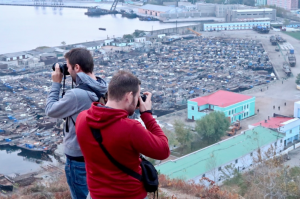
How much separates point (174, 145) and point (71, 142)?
2838 millimetres

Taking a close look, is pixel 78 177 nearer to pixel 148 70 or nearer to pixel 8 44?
pixel 148 70

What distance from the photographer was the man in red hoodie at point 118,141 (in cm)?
47

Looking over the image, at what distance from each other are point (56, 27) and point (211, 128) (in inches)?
438

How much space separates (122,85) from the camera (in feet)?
1.60

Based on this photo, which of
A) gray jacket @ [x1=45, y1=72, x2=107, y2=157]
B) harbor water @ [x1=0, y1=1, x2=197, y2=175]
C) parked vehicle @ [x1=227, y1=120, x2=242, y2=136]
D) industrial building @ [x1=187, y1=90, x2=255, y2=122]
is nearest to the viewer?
gray jacket @ [x1=45, y1=72, x2=107, y2=157]

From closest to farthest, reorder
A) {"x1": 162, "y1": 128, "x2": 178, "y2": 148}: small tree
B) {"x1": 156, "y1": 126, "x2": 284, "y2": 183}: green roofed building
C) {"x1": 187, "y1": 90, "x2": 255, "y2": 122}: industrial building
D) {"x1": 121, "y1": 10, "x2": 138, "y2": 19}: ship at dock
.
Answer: {"x1": 156, "y1": 126, "x2": 284, "y2": 183}: green roofed building → {"x1": 162, "y1": 128, "x2": 178, "y2": 148}: small tree → {"x1": 187, "y1": 90, "x2": 255, "y2": 122}: industrial building → {"x1": 121, "y1": 10, "x2": 138, "y2": 19}: ship at dock

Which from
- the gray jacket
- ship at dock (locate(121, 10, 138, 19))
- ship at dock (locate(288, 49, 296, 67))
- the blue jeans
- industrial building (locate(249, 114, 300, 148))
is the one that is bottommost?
industrial building (locate(249, 114, 300, 148))

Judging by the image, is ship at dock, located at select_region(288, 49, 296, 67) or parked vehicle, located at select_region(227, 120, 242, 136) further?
ship at dock, located at select_region(288, 49, 296, 67)

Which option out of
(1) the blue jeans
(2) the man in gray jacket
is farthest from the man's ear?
(1) the blue jeans

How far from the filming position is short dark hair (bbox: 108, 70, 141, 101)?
49 cm

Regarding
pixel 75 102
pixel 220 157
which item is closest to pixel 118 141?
pixel 75 102

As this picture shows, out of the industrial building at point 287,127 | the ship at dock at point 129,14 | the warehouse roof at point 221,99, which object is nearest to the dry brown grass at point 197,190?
the industrial building at point 287,127

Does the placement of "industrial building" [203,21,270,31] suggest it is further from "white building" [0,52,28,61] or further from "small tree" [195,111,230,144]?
"small tree" [195,111,230,144]

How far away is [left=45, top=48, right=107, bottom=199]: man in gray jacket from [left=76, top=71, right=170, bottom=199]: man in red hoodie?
118 millimetres
